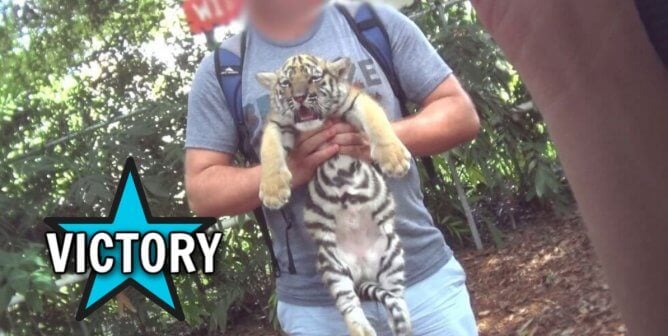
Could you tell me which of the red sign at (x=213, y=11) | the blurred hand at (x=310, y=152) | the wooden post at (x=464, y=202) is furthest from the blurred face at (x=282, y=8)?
the wooden post at (x=464, y=202)

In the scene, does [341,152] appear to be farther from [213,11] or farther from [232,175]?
[213,11]

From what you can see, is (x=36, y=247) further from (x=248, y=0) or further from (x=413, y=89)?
(x=248, y=0)

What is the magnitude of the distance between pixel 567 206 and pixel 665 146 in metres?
1.47

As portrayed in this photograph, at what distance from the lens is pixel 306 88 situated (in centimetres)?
57

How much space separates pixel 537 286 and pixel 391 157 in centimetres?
98

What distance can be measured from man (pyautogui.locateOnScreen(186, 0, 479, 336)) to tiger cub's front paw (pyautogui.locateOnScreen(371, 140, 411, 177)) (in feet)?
0.05

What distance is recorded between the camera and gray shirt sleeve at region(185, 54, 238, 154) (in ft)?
1.97

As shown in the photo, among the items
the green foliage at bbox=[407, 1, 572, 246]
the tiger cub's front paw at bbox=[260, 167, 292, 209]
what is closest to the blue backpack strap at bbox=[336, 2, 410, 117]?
the tiger cub's front paw at bbox=[260, 167, 292, 209]

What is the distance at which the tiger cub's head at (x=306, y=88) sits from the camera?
A: 0.56 meters

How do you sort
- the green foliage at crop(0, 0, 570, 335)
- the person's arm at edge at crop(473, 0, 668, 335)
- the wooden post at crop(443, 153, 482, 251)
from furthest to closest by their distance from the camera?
the wooden post at crop(443, 153, 482, 251), the green foliage at crop(0, 0, 570, 335), the person's arm at edge at crop(473, 0, 668, 335)

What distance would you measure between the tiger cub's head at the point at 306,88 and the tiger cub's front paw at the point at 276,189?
0.04 metres

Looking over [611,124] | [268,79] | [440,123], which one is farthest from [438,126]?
[611,124]

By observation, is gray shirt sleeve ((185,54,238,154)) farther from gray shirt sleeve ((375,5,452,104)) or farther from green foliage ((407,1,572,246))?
green foliage ((407,1,572,246))

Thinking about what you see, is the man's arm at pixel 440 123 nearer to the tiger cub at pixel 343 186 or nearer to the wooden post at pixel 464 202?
the tiger cub at pixel 343 186
